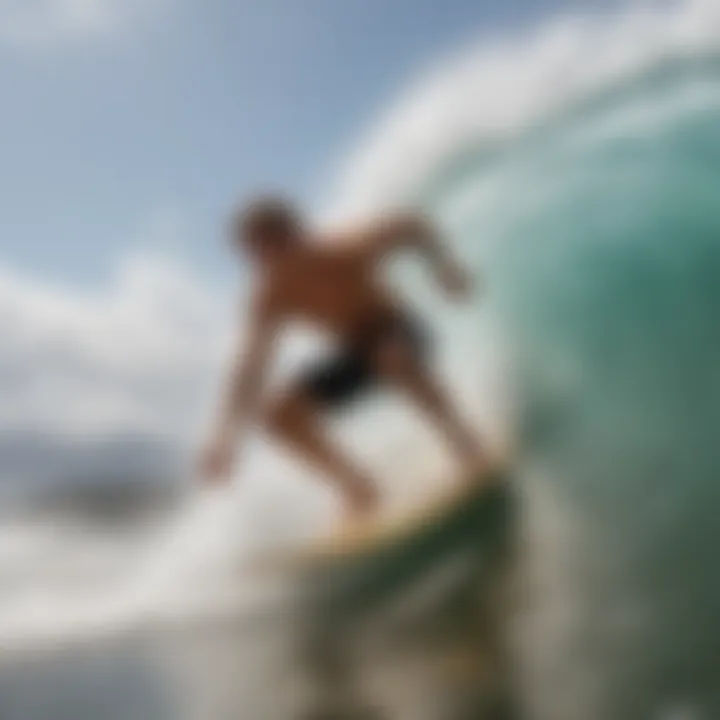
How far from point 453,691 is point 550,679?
0.09 metres

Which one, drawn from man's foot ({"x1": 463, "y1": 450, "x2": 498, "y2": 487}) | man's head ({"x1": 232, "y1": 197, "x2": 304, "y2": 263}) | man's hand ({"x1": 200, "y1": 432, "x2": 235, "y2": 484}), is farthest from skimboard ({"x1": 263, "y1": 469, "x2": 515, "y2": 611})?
man's head ({"x1": 232, "y1": 197, "x2": 304, "y2": 263})

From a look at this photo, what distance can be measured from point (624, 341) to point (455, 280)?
18 cm

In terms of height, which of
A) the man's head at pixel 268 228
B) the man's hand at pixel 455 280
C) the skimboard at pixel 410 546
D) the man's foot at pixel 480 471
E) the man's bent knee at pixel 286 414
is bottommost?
the skimboard at pixel 410 546

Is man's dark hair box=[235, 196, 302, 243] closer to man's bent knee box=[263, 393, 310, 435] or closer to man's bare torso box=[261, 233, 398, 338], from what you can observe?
man's bare torso box=[261, 233, 398, 338]

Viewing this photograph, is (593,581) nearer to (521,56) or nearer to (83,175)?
(521,56)

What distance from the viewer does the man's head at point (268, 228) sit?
4.23ft

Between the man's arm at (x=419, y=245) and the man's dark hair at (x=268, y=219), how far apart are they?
77 millimetres

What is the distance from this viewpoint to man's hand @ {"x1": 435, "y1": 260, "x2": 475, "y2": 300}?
130 cm

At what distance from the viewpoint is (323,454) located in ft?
4.18

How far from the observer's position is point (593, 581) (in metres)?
1.23

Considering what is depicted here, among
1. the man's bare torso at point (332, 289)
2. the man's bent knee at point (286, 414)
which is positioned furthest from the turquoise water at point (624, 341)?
the man's bent knee at point (286, 414)

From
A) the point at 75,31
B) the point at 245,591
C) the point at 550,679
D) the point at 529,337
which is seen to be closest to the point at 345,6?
the point at 75,31

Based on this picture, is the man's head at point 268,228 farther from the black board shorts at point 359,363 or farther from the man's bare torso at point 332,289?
the black board shorts at point 359,363

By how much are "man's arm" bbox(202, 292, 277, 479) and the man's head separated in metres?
0.06
